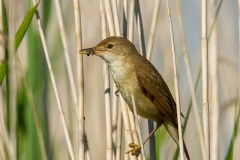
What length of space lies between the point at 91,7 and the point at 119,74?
84 centimetres

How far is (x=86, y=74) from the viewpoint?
342cm

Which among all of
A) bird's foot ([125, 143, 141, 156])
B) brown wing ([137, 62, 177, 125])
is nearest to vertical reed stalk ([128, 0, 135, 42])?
brown wing ([137, 62, 177, 125])

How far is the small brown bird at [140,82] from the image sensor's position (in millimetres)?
2828

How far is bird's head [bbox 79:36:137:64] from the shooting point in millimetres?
2729

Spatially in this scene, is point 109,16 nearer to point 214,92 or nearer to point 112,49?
point 112,49

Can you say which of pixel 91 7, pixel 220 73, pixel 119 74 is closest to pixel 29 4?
pixel 119 74

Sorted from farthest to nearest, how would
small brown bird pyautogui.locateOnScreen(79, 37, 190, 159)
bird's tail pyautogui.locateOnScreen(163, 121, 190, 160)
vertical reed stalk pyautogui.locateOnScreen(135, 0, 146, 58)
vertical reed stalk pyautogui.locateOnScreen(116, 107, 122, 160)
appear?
1. bird's tail pyautogui.locateOnScreen(163, 121, 190, 160)
2. small brown bird pyautogui.locateOnScreen(79, 37, 190, 159)
3. vertical reed stalk pyautogui.locateOnScreen(135, 0, 146, 58)
4. vertical reed stalk pyautogui.locateOnScreen(116, 107, 122, 160)

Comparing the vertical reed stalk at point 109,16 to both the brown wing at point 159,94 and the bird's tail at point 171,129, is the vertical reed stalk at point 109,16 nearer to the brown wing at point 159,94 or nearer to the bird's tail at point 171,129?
the brown wing at point 159,94

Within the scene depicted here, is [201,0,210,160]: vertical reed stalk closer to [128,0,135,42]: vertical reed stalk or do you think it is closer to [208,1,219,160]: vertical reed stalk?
[208,1,219,160]: vertical reed stalk

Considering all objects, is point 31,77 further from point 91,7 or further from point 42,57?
point 91,7

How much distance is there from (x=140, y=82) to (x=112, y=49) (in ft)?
0.90

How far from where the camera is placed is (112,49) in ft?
9.35

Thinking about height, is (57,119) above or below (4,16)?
below

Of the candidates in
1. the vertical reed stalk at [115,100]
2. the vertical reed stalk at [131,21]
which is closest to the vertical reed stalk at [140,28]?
the vertical reed stalk at [131,21]
